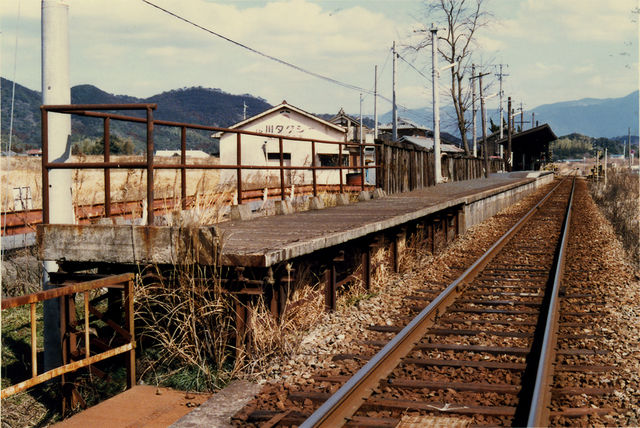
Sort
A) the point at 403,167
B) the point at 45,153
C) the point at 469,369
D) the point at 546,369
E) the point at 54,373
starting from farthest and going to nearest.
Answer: the point at 403,167 < the point at 45,153 < the point at 469,369 < the point at 546,369 < the point at 54,373

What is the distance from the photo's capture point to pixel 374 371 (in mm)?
5617

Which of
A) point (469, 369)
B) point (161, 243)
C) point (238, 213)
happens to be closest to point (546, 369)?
point (469, 369)

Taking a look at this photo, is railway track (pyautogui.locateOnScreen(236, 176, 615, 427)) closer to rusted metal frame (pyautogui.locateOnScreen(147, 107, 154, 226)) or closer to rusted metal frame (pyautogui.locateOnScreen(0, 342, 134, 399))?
rusted metal frame (pyautogui.locateOnScreen(0, 342, 134, 399))

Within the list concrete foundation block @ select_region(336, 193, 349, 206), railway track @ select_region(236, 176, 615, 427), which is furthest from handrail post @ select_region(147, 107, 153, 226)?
concrete foundation block @ select_region(336, 193, 349, 206)

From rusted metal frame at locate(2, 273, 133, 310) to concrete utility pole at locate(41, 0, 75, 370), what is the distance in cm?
110

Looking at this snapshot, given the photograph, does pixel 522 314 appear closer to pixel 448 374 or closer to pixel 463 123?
pixel 448 374

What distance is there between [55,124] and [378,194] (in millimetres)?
10418

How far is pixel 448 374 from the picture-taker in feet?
19.1

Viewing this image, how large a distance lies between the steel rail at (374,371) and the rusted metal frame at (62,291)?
2.32m

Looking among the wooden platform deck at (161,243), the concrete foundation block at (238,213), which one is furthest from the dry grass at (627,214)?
the wooden platform deck at (161,243)

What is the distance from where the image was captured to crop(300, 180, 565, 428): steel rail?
15.1ft

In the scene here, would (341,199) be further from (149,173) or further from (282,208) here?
(149,173)

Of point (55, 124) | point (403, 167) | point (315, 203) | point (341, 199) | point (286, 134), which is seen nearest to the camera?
point (55, 124)

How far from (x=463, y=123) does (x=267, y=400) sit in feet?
177
